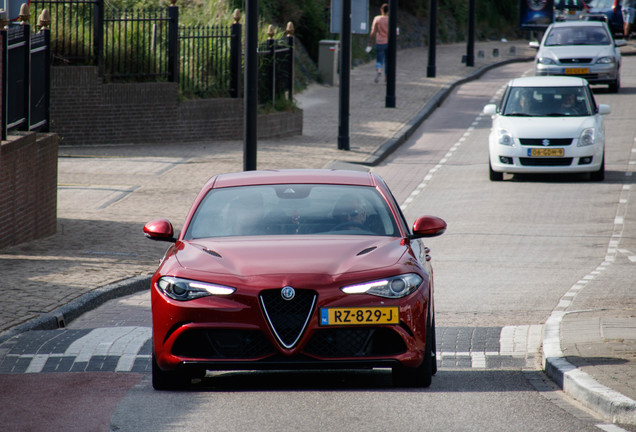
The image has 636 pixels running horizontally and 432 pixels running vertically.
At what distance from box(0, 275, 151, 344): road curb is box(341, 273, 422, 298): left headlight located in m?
3.51

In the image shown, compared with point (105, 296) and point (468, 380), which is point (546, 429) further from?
point (105, 296)

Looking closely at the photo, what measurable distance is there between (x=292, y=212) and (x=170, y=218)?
8.49m

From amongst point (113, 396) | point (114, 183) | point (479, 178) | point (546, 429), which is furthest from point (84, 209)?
point (546, 429)

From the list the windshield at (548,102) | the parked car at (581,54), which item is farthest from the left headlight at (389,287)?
the parked car at (581,54)

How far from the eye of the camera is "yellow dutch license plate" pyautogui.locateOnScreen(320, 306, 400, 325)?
703 centimetres

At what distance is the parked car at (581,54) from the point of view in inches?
1246

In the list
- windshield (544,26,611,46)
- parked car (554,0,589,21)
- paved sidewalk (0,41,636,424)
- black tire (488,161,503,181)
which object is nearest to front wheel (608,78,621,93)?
windshield (544,26,611,46)

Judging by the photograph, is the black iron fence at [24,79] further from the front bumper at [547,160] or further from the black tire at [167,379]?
the front bumper at [547,160]

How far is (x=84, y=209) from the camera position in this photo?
17453 mm

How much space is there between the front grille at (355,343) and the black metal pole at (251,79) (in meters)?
9.14

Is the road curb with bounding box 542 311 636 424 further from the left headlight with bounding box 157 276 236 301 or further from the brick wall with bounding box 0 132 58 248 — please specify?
the brick wall with bounding box 0 132 58 248

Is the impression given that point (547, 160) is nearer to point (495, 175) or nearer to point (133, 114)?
point (495, 175)

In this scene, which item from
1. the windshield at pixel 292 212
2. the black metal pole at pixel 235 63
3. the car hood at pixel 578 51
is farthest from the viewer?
the car hood at pixel 578 51

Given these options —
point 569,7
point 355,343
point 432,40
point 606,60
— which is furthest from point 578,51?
point 355,343
